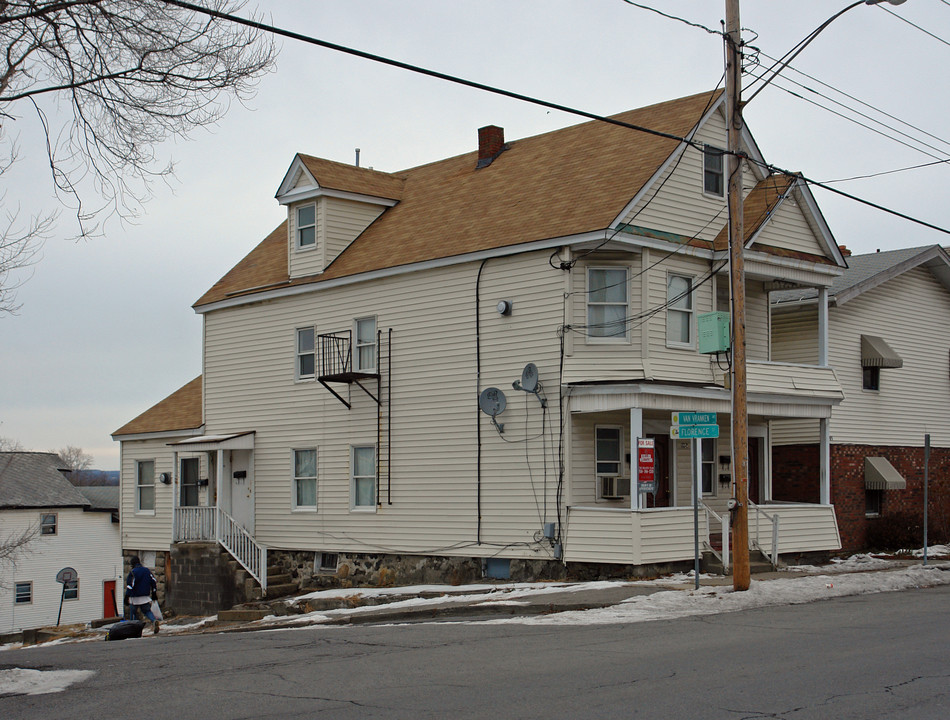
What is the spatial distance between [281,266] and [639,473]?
1365 cm

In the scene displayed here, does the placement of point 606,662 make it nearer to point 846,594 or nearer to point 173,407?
point 846,594

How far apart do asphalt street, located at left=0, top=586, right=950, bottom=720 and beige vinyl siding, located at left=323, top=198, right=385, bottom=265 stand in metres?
13.4

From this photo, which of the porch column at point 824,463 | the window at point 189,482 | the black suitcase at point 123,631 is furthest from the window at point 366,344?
the porch column at point 824,463

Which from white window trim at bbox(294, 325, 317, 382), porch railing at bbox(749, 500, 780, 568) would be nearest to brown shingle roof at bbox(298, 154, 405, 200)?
white window trim at bbox(294, 325, 317, 382)

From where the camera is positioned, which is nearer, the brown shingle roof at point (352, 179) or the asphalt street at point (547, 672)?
the asphalt street at point (547, 672)

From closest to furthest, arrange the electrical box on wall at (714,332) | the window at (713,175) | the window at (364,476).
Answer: the electrical box on wall at (714,332)
the window at (713,175)
the window at (364,476)

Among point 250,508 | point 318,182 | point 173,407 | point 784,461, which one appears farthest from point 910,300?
point 173,407

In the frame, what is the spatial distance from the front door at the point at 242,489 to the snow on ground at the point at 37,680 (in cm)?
1521

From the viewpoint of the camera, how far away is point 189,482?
29094mm

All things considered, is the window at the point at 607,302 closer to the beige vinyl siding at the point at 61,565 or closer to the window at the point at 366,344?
the window at the point at 366,344

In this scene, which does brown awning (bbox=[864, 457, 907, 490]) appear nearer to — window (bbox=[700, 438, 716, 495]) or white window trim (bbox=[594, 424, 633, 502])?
window (bbox=[700, 438, 716, 495])

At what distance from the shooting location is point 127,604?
22.5 metres

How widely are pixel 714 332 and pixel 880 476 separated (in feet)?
28.8

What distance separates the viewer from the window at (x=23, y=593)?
1825 inches
